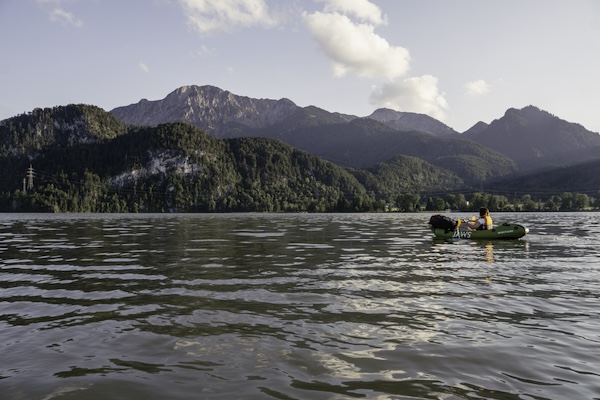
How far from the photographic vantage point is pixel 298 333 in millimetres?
11016

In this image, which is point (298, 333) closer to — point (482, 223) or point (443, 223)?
point (443, 223)

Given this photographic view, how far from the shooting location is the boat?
1535 inches

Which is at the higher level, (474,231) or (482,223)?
(482,223)

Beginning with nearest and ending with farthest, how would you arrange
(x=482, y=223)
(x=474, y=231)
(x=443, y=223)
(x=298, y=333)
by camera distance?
(x=298, y=333) < (x=474, y=231) < (x=482, y=223) < (x=443, y=223)

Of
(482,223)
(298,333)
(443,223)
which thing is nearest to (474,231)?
(482,223)

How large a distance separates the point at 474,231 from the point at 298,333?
33.4 metres

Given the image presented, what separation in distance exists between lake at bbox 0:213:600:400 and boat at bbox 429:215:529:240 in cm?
1743

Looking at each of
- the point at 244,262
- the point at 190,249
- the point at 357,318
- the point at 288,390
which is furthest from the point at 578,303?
the point at 190,249

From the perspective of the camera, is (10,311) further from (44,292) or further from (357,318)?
(357,318)

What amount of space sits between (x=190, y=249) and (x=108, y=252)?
5895 mm

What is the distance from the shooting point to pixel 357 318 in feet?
41.1

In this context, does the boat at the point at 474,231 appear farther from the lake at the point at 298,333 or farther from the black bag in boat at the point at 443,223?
the lake at the point at 298,333

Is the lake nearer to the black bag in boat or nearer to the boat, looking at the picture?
the boat

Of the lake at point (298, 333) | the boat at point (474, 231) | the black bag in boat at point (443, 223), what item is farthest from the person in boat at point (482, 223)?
the lake at point (298, 333)
